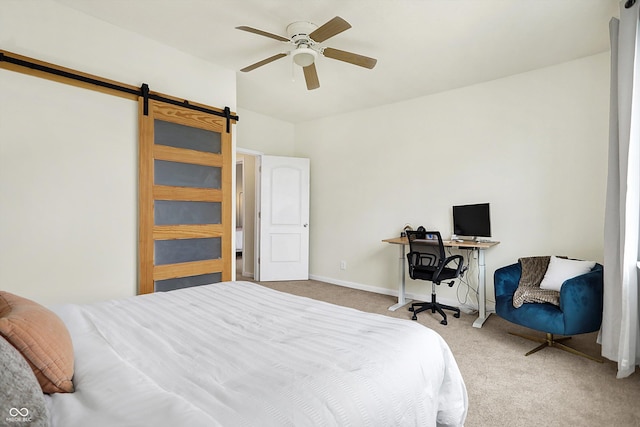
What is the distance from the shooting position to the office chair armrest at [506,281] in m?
3.09

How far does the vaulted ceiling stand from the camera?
8.31ft

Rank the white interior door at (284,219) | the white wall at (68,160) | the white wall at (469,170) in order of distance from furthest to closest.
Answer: the white interior door at (284,219) → the white wall at (469,170) → the white wall at (68,160)

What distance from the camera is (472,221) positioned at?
3.88 meters

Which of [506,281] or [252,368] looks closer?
[252,368]

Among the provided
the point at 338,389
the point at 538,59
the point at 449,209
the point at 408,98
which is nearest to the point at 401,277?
the point at 449,209

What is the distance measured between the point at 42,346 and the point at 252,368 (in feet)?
2.09

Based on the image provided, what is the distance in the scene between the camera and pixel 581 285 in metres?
2.57

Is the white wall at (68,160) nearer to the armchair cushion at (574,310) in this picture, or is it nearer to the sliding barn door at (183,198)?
the sliding barn door at (183,198)

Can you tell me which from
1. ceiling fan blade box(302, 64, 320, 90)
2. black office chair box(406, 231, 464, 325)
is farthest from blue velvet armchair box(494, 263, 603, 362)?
ceiling fan blade box(302, 64, 320, 90)

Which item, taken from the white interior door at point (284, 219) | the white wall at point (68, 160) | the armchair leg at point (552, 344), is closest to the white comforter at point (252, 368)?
the white wall at point (68, 160)

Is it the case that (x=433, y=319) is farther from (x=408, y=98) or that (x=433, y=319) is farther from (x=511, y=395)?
(x=408, y=98)

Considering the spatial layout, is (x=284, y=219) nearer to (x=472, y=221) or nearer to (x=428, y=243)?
(x=428, y=243)

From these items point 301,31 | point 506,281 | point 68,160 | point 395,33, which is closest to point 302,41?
point 301,31

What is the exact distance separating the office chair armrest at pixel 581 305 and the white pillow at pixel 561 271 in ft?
0.83
